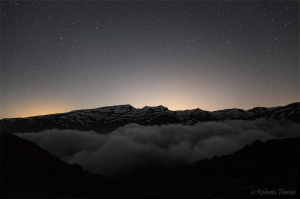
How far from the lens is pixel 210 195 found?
64.7ft

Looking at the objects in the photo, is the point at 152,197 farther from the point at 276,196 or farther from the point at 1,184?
the point at 1,184

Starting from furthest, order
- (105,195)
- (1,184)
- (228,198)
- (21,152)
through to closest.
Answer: (21,152)
(105,195)
(228,198)
(1,184)

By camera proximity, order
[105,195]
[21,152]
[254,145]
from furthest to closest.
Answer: [254,145] < [21,152] < [105,195]

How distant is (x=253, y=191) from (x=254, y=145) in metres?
66.0

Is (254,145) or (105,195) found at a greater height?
(105,195)

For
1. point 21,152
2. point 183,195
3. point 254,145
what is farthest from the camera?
point 254,145

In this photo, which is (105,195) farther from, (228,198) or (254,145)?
(254,145)

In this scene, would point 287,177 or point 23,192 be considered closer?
point 23,192

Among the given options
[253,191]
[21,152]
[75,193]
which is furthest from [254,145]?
[21,152]

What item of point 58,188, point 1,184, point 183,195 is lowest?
point 183,195

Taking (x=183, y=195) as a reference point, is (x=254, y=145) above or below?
below

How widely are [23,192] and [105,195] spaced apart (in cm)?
812

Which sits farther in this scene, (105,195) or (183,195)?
(183,195)

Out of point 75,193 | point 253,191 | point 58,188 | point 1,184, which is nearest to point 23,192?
point 1,184
